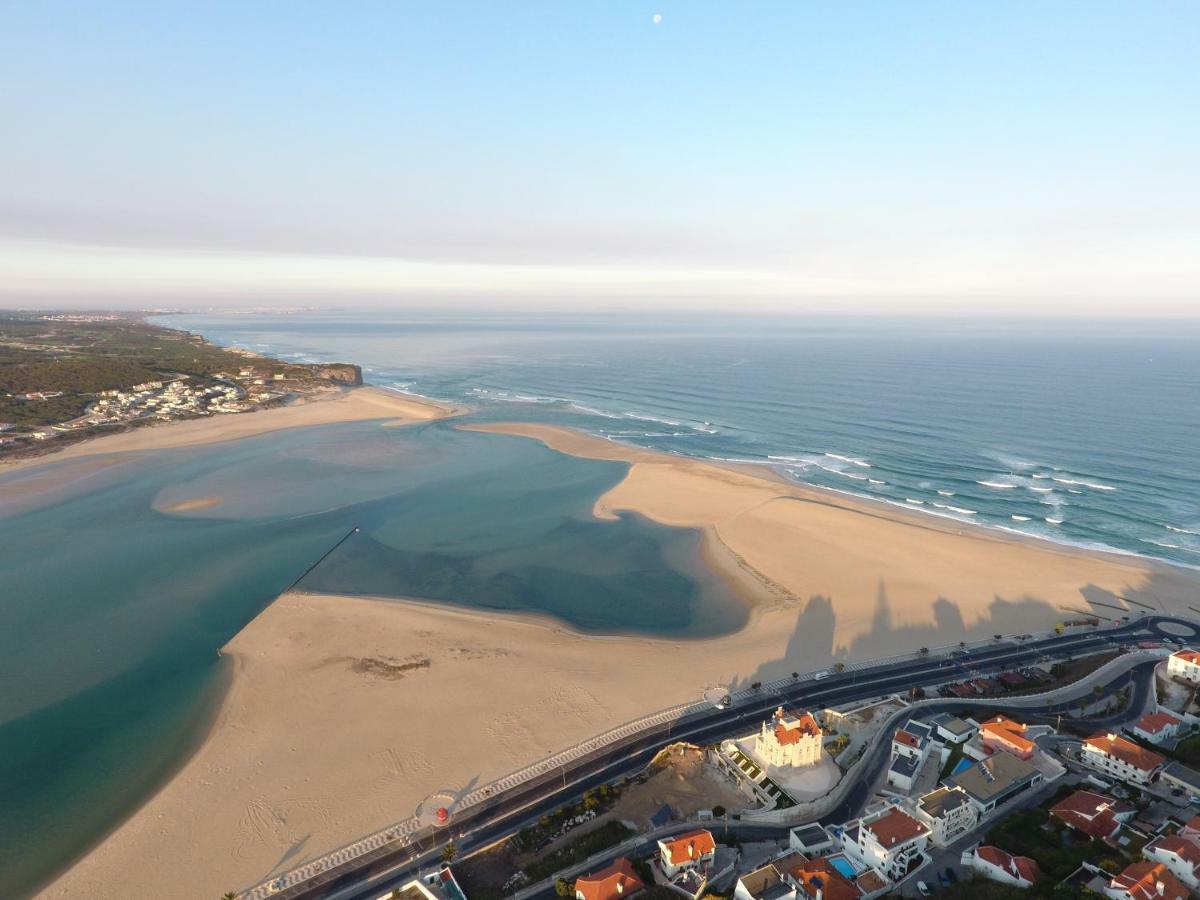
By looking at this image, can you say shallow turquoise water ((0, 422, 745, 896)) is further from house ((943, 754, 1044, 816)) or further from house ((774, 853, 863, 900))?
house ((774, 853, 863, 900))

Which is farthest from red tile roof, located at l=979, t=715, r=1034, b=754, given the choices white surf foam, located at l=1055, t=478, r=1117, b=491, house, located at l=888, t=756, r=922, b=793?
white surf foam, located at l=1055, t=478, r=1117, b=491

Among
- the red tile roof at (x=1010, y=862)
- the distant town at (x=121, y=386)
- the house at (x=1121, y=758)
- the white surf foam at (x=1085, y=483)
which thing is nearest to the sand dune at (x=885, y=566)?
the house at (x=1121, y=758)

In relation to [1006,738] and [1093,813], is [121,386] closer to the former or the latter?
[1006,738]

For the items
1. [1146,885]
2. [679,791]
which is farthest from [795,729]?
[1146,885]

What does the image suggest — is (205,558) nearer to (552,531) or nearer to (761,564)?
(552,531)

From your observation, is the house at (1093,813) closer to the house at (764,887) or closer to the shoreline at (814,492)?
the house at (764,887)

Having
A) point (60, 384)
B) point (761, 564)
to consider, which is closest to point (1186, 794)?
point (761, 564)
